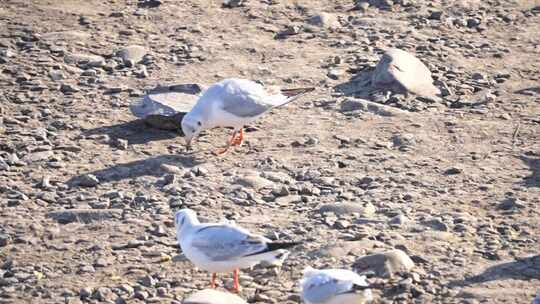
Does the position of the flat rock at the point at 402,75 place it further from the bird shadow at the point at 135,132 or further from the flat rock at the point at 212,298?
the flat rock at the point at 212,298

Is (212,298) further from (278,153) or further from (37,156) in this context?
(37,156)

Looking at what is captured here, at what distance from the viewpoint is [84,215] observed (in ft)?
31.8

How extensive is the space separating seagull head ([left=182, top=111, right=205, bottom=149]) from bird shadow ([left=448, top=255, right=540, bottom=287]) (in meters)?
3.05

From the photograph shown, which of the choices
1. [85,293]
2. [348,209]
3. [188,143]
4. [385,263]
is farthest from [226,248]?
[188,143]

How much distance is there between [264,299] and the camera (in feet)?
27.8

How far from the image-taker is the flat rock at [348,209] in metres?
9.71

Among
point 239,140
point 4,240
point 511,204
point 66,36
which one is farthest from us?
point 66,36

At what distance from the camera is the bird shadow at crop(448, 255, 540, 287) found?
872 cm

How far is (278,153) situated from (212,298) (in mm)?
3060

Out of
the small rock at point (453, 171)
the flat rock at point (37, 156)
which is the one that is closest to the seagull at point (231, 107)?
the flat rock at point (37, 156)

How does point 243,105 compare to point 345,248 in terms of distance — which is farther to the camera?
point 243,105

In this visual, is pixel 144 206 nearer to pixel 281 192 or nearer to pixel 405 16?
pixel 281 192

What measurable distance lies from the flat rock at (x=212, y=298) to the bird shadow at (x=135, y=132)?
3.16 m

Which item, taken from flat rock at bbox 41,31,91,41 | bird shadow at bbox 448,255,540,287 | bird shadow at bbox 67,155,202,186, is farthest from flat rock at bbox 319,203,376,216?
flat rock at bbox 41,31,91,41
